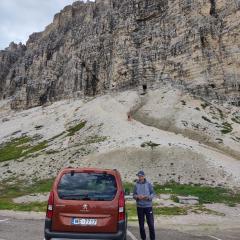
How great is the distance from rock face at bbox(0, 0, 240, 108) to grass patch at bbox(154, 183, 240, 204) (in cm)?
5763

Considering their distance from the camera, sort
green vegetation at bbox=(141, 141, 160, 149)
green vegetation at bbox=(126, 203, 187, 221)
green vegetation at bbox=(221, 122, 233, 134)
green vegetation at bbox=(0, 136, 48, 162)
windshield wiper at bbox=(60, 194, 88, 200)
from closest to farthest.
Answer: windshield wiper at bbox=(60, 194, 88, 200) → green vegetation at bbox=(126, 203, 187, 221) → green vegetation at bbox=(141, 141, 160, 149) → green vegetation at bbox=(221, 122, 233, 134) → green vegetation at bbox=(0, 136, 48, 162)

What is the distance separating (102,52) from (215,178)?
10197 cm

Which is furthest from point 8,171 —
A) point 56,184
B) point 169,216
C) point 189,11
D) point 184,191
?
point 189,11

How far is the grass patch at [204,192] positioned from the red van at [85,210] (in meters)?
26.9

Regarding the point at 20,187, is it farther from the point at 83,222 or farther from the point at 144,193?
the point at 83,222

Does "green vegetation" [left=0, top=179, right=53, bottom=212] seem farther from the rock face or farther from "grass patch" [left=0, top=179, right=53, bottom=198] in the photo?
the rock face

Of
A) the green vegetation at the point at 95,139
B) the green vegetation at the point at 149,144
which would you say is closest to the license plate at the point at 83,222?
the green vegetation at the point at 149,144

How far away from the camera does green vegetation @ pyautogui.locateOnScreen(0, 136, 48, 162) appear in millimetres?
83556

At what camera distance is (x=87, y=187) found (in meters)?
14.0

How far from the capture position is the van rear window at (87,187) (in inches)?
547

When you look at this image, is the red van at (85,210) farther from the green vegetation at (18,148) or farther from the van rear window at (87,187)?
the green vegetation at (18,148)

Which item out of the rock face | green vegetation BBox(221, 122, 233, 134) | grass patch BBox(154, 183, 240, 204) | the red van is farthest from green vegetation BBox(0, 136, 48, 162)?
the red van

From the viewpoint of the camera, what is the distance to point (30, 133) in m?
103

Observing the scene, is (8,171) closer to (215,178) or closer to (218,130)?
(215,178)
